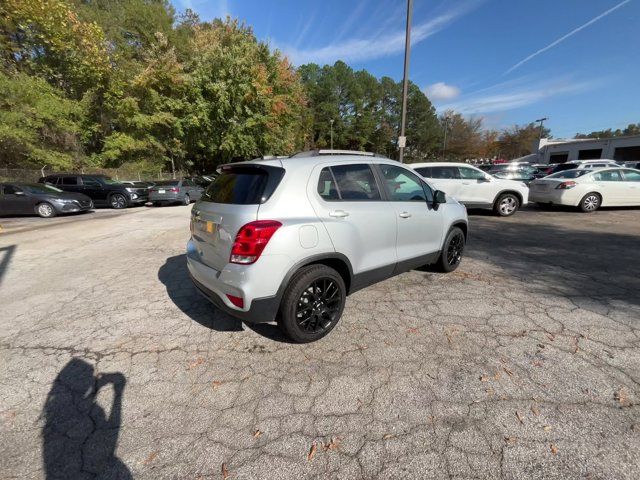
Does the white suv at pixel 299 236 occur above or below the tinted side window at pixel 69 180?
below

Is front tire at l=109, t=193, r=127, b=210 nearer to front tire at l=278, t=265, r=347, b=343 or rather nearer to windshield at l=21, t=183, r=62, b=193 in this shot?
windshield at l=21, t=183, r=62, b=193

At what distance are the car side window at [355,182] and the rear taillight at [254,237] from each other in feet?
2.30

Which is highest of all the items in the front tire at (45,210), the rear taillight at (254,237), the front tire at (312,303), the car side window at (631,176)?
the car side window at (631,176)

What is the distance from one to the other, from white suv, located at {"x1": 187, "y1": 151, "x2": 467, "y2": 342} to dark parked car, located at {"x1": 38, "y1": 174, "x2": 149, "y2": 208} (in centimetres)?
1388

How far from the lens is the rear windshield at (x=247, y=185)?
2602 mm

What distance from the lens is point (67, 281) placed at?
15.3ft

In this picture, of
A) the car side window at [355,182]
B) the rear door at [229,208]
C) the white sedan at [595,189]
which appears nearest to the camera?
the rear door at [229,208]

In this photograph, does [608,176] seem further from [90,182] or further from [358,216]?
[90,182]

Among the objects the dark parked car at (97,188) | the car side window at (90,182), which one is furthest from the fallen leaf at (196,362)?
the car side window at (90,182)

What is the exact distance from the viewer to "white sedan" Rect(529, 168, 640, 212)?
9867mm

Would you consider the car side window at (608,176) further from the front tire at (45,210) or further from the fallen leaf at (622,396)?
the front tire at (45,210)

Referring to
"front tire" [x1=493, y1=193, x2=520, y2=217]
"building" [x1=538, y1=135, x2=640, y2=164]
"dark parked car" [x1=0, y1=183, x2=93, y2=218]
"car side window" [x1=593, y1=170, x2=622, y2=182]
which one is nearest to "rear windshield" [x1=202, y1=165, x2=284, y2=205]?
"front tire" [x1=493, y1=193, x2=520, y2=217]

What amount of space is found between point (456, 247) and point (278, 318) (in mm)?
3229

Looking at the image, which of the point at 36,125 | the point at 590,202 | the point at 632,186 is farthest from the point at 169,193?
the point at 632,186
